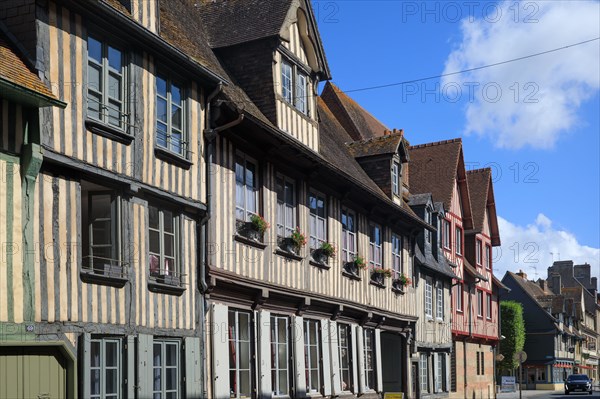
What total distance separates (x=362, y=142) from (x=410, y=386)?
768 cm

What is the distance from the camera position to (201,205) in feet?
49.6

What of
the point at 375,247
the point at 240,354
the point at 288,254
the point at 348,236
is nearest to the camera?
the point at 240,354

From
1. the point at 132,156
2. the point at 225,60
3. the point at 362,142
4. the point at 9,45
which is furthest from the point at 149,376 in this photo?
the point at 362,142

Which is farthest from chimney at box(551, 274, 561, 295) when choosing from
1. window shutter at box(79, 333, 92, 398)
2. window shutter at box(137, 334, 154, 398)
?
window shutter at box(79, 333, 92, 398)

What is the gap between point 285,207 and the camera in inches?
749

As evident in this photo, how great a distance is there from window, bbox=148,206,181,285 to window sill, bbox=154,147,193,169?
2.67ft

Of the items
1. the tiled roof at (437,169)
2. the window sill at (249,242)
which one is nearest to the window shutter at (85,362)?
the window sill at (249,242)

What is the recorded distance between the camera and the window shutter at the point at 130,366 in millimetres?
12766

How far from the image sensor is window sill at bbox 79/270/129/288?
11966 mm

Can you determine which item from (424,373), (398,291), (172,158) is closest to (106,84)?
(172,158)

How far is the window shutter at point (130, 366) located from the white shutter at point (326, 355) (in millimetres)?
8115

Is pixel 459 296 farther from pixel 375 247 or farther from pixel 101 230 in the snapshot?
pixel 101 230

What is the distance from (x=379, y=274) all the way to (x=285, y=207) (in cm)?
624

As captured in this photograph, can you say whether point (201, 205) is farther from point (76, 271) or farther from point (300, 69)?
point (300, 69)
